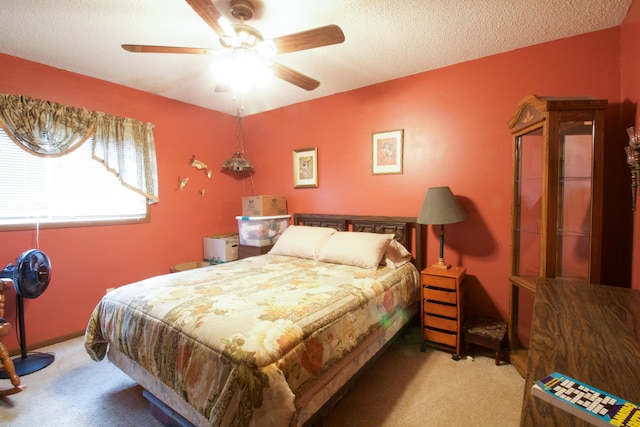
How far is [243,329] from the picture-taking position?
4.35 feet

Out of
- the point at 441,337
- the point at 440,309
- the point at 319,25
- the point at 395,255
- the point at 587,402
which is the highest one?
the point at 319,25

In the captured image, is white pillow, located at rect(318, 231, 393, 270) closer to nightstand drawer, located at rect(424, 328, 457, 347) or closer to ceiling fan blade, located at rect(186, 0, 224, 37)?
nightstand drawer, located at rect(424, 328, 457, 347)

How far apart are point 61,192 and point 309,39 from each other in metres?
2.69

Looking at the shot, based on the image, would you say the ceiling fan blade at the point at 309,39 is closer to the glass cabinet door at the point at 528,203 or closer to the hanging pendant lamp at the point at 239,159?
the glass cabinet door at the point at 528,203

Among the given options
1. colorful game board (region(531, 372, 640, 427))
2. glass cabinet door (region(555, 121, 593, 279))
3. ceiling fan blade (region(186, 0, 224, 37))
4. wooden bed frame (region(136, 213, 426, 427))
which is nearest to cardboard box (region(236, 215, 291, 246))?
wooden bed frame (region(136, 213, 426, 427))

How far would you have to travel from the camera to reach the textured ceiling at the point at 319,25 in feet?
6.04

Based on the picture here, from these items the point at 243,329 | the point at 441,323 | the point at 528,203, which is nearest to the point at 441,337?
the point at 441,323

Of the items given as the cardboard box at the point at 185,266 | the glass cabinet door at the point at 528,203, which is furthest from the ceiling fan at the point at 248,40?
the cardboard box at the point at 185,266

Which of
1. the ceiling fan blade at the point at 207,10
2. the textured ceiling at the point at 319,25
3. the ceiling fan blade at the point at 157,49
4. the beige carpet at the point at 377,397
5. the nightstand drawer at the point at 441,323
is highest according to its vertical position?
the textured ceiling at the point at 319,25

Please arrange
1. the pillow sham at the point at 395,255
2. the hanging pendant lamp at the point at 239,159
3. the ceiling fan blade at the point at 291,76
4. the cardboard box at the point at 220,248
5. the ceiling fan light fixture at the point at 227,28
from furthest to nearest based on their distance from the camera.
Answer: the hanging pendant lamp at the point at 239,159 < the cardboard box at the point at 220,248 < the pillow sham at the point at 395,255 < the ceiling fan blade at the point at 291,76 < the ceiling fan light fixture at the point at 227,28

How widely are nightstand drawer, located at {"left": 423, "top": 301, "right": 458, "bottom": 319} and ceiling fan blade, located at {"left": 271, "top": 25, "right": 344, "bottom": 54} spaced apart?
6.75ft

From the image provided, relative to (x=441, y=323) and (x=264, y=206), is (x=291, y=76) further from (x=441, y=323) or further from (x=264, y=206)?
(x=441, y=323)

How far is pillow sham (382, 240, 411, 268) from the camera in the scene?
2596mm

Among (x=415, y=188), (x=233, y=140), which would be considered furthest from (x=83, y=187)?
(x=415, y=188)
